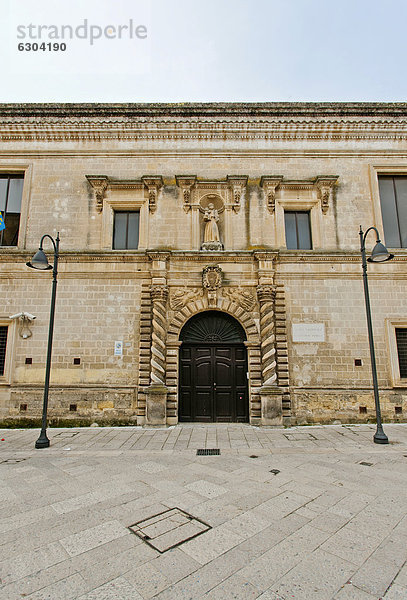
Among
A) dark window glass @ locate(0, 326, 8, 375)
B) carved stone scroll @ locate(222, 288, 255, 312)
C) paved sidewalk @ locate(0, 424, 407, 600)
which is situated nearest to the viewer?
paved sidewalk @ locate(0, 424, 407, 600)

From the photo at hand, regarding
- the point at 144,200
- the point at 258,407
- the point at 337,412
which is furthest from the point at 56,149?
the point at 337,412

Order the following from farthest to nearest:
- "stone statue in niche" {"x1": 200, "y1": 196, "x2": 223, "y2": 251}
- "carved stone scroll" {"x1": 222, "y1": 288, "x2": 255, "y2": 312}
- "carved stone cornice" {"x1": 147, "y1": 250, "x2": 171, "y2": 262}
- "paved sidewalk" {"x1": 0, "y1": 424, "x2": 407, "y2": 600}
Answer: "stone statue in niche" {"x1": 200, "y1": 196, "x2": 223, "y2": 251}
"carved stone cornice" {"x1": 147, "y1": 250, "x2": 171, "y2": 262}
"carved stone scroll" {"x1": 222, "y1": 288, "x2": 255, "y2": 312}
"paved sidewalk" {"x1": 0, "y1": 424, "x2": 407, "y2": 600}

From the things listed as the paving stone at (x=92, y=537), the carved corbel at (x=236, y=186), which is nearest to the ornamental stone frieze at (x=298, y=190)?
the carved corbel at (x=236, y=186)

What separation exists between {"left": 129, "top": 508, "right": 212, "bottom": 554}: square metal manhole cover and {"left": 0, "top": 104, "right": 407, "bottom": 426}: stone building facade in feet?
19.3

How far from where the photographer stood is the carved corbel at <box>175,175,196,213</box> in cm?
1167

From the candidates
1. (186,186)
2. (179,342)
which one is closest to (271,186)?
(186,186)

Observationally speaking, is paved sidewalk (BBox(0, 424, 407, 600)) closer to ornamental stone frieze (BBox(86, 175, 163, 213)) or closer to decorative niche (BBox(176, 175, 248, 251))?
decorative niche (BBox(176, 175, 248, 251))

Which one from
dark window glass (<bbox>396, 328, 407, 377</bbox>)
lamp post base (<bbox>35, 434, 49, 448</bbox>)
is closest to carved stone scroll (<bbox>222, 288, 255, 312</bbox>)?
dark window glass (<bbox>396, 328, 407, 377</bbox>)

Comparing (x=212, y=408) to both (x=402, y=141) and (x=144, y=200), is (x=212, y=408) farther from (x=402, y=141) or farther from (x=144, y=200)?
(x=402, y=141)

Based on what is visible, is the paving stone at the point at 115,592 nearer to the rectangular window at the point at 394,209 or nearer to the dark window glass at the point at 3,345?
the dark window glass at the point at 3,345

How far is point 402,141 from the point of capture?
1232 centimetres

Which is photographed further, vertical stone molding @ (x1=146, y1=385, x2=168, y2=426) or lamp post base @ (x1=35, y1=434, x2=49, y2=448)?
vertical stone molding @ (x1=146, y1=385, x2=168, y2=426)

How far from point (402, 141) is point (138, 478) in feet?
48.1

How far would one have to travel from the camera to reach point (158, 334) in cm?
1077
